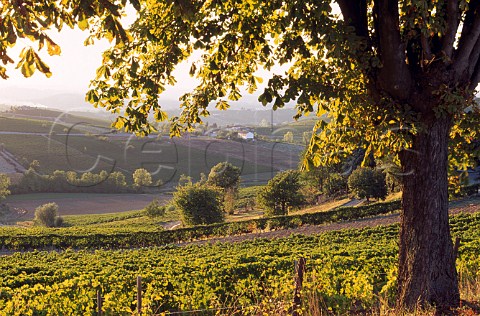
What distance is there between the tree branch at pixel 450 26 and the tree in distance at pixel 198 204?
4251cm

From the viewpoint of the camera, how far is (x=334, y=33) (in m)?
5.96

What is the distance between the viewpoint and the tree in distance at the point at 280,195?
51156mm

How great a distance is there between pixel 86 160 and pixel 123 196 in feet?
80.1

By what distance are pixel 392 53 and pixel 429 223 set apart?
98.1 inches

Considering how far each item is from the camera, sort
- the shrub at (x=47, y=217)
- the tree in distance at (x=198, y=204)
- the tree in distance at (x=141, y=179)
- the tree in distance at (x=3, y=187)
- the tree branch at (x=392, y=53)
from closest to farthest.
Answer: the tree branch at (x=392, y=53) → the tree in distance at (x=198, y=204) → the shrub at (x=47, y=217) → the tree in distance at (x=3, y=187) → the tree in distance at (x=141, y=179)

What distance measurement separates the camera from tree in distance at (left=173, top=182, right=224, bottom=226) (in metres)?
48.2

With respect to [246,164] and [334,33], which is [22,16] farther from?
[246,164]

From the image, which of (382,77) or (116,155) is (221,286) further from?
(116,155)

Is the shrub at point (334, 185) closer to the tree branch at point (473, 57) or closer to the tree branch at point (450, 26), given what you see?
the tree branch at point (473, 57)

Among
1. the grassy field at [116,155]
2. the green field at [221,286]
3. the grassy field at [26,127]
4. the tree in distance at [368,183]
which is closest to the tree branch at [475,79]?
the green field at [221,286]

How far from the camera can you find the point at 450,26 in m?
6.45

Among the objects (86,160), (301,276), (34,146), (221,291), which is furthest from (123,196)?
(301,276)

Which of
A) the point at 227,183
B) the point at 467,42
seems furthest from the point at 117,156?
the point at 467,42

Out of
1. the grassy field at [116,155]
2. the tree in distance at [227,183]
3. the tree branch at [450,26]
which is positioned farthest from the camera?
the grassy field at [116,155]
